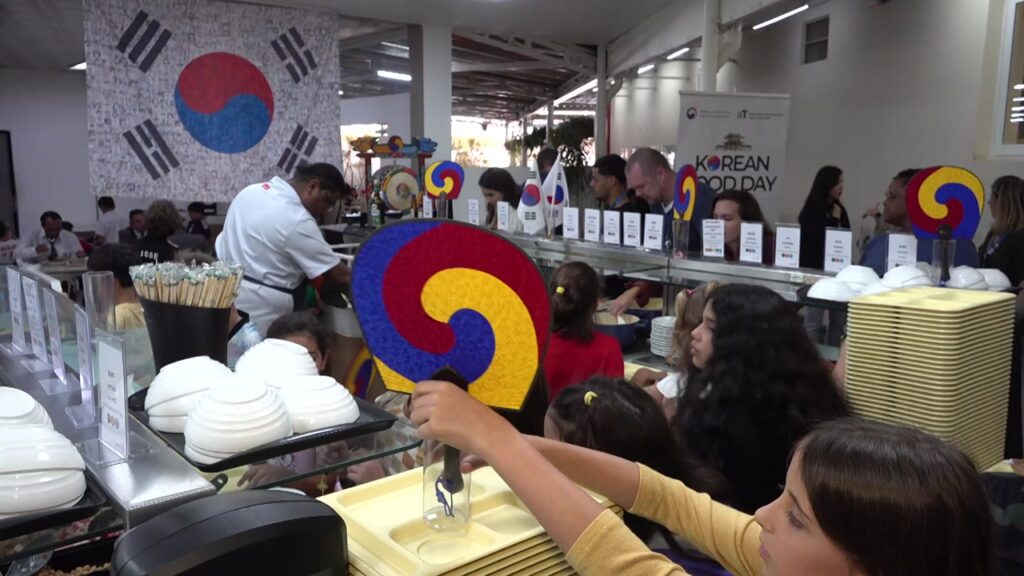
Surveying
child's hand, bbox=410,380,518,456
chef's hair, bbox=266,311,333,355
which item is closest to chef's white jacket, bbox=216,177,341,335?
chef's hair, bbox=266,311,333,355

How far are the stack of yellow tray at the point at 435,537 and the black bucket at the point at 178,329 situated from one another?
600mm

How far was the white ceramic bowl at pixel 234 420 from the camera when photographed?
3.06 feet

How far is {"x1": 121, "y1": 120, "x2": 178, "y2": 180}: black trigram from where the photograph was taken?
646cm

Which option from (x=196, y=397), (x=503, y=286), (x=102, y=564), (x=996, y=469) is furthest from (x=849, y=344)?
(x=102, y=564)

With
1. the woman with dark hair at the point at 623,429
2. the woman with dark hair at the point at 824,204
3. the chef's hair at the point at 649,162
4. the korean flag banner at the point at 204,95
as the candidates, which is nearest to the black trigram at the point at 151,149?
the korean flag banner at the point at 204,95

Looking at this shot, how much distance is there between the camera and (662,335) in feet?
9.04

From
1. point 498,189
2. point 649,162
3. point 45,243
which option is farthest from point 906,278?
point 45,243

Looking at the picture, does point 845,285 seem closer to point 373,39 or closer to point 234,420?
point 234,420

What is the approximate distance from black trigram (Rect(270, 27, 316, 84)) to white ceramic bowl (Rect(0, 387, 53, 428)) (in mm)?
6692

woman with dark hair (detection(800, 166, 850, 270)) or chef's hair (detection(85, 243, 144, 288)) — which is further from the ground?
woman with dark hair (detection(800, 166, 850, 270))

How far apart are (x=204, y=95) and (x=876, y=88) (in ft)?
19.4

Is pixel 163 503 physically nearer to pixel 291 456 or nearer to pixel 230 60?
pixel 291 456

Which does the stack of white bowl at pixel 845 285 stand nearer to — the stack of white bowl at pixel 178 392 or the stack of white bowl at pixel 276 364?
the stack of white bowl at pixel 276 364

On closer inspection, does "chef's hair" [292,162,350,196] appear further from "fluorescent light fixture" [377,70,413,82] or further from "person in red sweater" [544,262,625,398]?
"fluorescent light fixture" [377,70,413,82]
